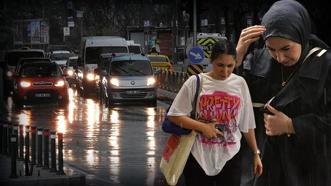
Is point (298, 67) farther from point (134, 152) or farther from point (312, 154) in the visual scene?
point (134, 152)

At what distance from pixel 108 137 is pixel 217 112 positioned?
13.8m

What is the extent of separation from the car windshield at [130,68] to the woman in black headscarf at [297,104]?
2604cm

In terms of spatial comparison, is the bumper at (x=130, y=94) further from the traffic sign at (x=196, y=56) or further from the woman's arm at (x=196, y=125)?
the woman's arm at (x=196, y=125)

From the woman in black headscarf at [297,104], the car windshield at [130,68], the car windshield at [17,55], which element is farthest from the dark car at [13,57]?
the woman in black headscarf at [297,104]

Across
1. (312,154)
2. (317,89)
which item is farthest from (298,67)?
(312,154)

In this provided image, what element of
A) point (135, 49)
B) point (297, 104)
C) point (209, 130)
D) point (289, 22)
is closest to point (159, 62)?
point (135, 49)

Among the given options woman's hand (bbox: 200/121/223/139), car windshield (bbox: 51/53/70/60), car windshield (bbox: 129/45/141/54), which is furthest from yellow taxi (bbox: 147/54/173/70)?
woman's hand (bbox: 200/121/223/139)

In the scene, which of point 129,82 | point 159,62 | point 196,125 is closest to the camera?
point 196,125

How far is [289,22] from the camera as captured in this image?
3213 mm

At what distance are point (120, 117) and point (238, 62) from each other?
20.7m

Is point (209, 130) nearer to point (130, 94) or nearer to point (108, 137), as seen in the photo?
point (108, 137)

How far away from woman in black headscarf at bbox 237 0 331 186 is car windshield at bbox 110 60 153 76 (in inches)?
1025

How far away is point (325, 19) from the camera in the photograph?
1947 cm

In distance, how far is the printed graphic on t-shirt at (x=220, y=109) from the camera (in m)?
5.17
